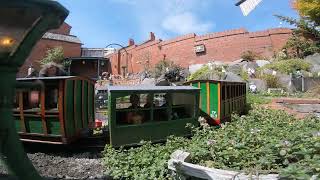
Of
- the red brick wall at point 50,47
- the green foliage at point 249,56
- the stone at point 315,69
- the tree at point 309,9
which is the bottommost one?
the stone at point 315,69

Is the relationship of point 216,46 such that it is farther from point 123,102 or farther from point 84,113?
point 123,102

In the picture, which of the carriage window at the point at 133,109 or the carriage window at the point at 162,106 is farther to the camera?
the carriage window at the point at 162,106

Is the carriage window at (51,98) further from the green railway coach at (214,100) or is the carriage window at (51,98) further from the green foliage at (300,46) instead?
the green foliage at (300,46)

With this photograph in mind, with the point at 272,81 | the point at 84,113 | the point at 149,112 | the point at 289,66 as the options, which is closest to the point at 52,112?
the point at 84,113

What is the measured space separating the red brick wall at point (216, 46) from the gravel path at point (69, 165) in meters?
20.2

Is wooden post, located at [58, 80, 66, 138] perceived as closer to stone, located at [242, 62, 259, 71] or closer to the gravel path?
the gravel path

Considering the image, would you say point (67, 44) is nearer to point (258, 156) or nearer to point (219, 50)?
point (219, 50)

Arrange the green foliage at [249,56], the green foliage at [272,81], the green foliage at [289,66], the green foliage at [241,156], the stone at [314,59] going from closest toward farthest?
the green foliage at [241,156]
the green foliage at [272,81]
the green foliage at [289,66]
the stone at [314,59]
the green foliage at [249,56]

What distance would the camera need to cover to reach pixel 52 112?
22.9 feet

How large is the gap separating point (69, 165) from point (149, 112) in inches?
68.4

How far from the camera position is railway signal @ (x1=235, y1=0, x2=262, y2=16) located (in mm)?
11000

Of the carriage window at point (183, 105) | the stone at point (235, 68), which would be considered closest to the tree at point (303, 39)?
the stone at point (235, 68)

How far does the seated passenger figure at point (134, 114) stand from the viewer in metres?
7.12

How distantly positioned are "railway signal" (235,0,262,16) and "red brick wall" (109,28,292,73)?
48.6 ft
